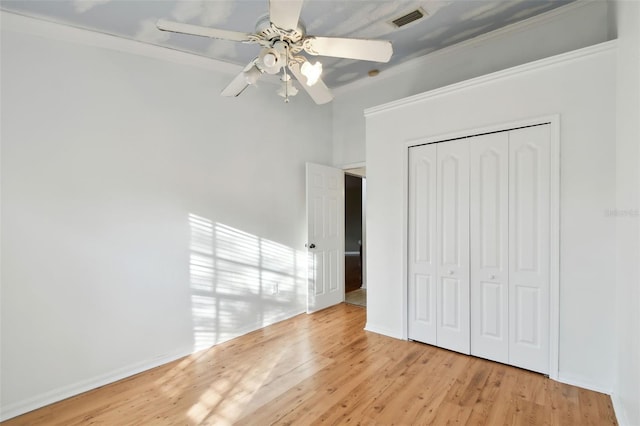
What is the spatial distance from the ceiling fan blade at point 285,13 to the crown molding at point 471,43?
276 cm

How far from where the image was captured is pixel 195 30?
1.65 m

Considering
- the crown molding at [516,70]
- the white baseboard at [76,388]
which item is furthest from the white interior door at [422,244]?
the white baseboard at [76,388]

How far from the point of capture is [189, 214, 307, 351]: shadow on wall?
3227 millimetres

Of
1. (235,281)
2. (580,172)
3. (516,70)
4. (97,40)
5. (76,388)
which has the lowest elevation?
(76,388)

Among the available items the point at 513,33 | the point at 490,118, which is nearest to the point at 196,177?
the point at 490,118

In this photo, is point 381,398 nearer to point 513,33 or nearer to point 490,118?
point 490,118

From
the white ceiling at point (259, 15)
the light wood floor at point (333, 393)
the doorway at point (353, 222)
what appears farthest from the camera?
the doorway at point (353, 222)

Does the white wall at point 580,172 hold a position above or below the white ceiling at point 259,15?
below

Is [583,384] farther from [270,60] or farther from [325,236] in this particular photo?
[270,60]

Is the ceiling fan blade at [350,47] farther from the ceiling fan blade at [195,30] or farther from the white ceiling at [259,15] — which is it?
the white ceiling at [259,15]

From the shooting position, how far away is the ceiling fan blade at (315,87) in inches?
76.4

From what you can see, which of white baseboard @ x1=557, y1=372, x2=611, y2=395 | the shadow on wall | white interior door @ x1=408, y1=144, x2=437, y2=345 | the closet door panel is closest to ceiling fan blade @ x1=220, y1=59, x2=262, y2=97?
the shadow on wall

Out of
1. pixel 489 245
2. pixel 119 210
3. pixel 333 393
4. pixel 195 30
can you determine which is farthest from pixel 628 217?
pixel 119 210

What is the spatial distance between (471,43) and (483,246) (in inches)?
91.4
